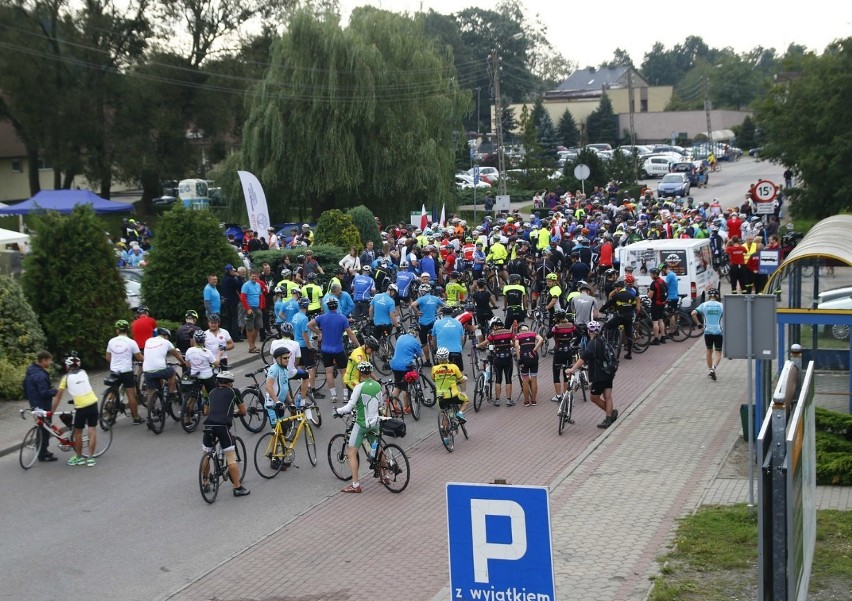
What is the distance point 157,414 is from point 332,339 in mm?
3054

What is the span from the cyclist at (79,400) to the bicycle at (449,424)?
15.7 feet

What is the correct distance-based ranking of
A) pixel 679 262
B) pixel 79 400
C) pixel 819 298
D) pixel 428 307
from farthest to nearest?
1. pixel 679 262
2. pixel 428 307
3. pixel 819 298
4. pixel 79 400

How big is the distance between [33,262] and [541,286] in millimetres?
11407

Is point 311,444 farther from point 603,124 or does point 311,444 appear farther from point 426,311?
point 603,124

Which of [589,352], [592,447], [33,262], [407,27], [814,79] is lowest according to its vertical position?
[592,447]

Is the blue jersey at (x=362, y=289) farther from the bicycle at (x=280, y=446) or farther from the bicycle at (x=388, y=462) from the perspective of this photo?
the bicycle at (x=388, y=462)

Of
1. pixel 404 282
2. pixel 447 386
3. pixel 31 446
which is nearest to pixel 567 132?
pixel 404 282

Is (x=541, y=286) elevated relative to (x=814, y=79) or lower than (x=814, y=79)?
lower

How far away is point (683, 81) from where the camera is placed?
17288 cm

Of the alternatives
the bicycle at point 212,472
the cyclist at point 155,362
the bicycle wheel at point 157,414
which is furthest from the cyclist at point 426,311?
the bicycle at point 212,472

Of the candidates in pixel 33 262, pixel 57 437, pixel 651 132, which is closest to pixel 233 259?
pixel 33 262

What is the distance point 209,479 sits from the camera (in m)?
13.4

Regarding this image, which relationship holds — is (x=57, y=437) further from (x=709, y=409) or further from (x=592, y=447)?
(x=709, y=409)

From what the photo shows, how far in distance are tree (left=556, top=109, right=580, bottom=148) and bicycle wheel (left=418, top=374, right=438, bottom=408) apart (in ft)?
265
